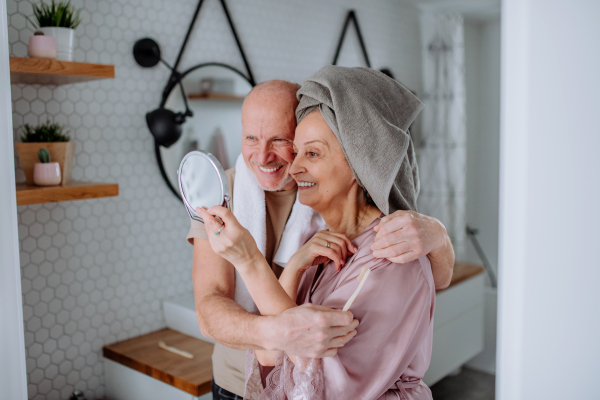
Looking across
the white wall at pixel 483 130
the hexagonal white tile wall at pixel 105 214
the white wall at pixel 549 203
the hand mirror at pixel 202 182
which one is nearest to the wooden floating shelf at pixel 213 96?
the hexagonal white tile wall at pixel 105 214

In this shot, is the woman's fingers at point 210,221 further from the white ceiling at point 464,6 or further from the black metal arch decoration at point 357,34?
the white ceiling at point 464,6

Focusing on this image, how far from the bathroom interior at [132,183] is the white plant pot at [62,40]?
0.07 meters

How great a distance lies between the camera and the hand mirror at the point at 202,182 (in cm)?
72

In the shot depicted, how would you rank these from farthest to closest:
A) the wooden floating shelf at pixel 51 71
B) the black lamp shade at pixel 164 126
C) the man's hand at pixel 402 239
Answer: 1. the black lamp shade at pixel 164 126
2. the wooden floating shelf at pixel 51 71
3. the man's hand at pixel 402 239

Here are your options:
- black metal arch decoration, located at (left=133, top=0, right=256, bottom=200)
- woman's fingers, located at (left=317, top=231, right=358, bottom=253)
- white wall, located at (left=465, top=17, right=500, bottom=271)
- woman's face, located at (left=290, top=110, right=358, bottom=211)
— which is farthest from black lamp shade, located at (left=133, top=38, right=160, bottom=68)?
white wall, located at (left=465, top=17, right=500, bottom=271)

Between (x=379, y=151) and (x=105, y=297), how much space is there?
138 cm

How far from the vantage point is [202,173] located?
0.75 metres

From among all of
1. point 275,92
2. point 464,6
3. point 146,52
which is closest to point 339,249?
point 275,92

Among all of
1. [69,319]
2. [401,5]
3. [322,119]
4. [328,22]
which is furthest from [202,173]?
[401,5]

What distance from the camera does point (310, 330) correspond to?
71cm

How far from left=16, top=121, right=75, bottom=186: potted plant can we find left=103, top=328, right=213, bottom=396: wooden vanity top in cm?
68

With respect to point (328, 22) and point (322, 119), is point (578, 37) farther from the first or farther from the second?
point (328, 22)

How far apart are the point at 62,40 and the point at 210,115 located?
728mm

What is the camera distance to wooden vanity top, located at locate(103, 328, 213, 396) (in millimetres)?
1531
